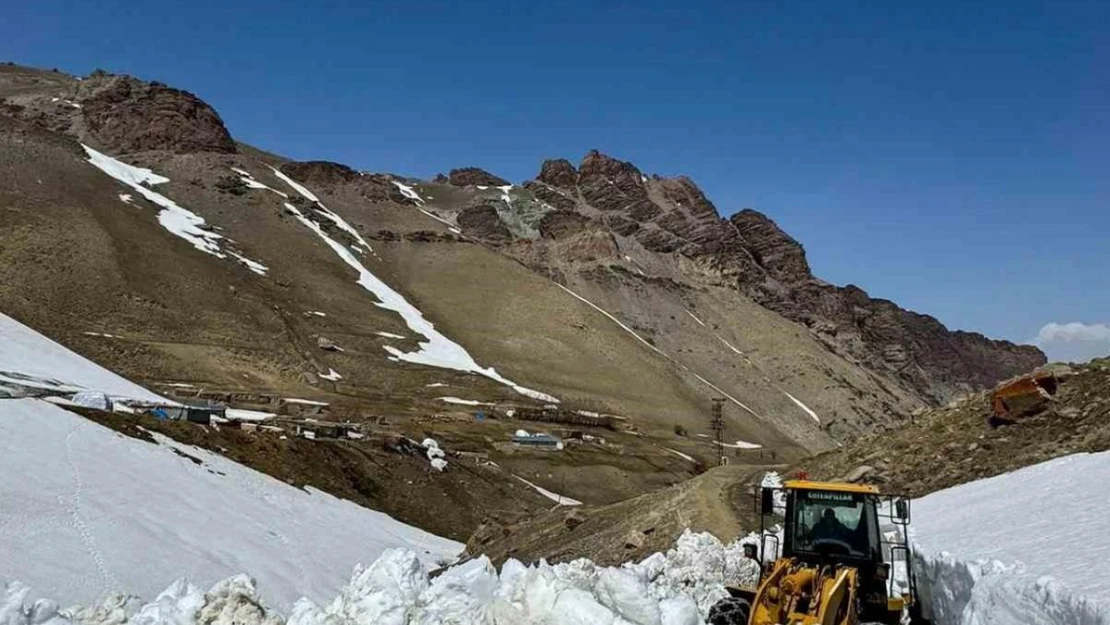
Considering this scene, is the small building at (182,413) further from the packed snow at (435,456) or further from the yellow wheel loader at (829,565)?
the yellow wheel loader at (829,565)

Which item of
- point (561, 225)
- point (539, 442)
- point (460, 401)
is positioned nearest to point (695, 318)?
point (561, 225)

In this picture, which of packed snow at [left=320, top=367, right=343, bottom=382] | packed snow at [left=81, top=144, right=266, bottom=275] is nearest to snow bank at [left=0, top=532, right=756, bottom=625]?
packed snow at [left=320, top=367, right=343, bottom=382]

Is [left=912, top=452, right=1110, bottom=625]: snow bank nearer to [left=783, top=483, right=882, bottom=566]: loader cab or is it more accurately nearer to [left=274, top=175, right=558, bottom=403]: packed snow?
[left=783, top=483, right=882, bottom=566]: loader cab

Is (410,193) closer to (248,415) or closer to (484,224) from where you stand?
(484,224)

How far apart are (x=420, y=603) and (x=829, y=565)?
16.2 feet

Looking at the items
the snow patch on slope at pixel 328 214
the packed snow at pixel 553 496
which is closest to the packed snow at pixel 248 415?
the packed snow at pixel 553 496

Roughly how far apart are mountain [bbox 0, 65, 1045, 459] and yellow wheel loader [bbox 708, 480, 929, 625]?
52340 millimetres

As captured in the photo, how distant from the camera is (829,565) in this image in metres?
10.5

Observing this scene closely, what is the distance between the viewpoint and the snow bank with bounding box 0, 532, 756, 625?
29.8 ft

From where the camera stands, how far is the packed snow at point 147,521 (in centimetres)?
1683

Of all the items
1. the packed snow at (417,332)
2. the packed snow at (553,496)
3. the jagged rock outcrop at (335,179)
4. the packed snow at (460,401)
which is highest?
the jagged rock outcrop at (335,179)

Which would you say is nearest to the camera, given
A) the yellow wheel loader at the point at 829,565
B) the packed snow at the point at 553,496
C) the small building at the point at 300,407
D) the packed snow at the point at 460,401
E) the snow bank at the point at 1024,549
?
the snow bank at the point at 1024,549

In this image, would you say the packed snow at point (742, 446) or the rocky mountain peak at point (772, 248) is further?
the rocky mountain peak at point (772, 248)

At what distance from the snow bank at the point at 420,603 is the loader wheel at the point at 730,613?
0.83 m
